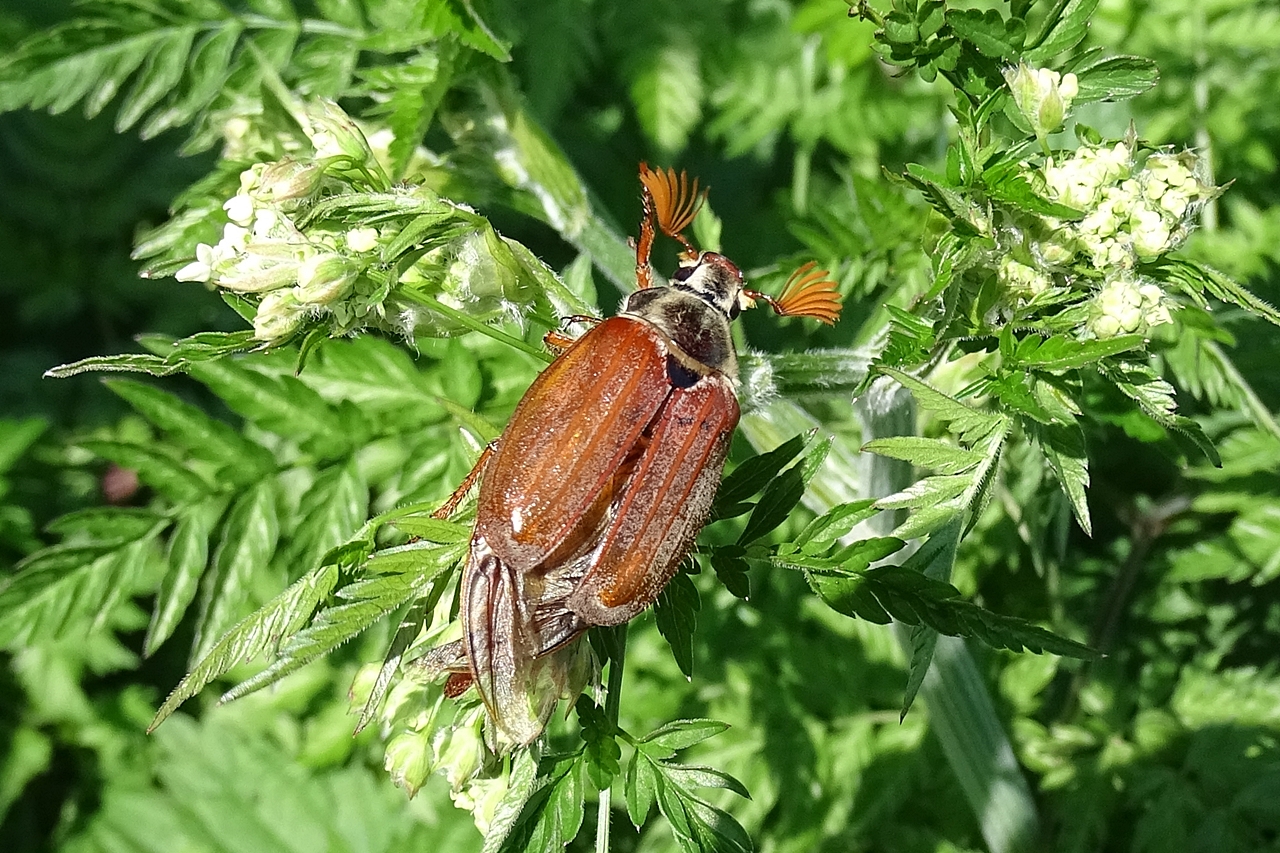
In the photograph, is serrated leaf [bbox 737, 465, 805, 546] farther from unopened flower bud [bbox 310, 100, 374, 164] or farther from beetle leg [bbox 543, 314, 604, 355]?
unopened flower bud [bbox 310, 100, 374, 164]

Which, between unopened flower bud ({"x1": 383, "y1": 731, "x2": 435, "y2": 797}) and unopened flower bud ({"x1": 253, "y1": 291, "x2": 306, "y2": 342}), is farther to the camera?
unopened flower bud ({"x1": 383, "y1": 731, "x2": 435, "y2": 797})

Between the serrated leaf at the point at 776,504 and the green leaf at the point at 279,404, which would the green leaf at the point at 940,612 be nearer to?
the serrated leaf at the point at 776,504

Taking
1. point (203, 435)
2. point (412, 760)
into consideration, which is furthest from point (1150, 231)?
point (203, 435)

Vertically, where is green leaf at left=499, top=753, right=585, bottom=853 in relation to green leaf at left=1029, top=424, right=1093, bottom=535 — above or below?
below

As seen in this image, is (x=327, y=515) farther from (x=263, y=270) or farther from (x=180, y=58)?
(x=180, y=58)

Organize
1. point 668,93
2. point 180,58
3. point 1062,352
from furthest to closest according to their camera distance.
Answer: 1. point 668,93
2. point 180,58
3. point 1062,352

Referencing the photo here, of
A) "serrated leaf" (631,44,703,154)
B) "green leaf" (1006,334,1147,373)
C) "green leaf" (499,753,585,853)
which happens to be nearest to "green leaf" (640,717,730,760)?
"green leaf" (499,753,585,853)

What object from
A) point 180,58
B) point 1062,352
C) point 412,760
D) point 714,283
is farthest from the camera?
point 180,58

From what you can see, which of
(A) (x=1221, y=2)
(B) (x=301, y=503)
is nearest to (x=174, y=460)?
(B) (x=301, y=503)

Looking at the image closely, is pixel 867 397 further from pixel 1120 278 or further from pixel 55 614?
pixel 55 614
